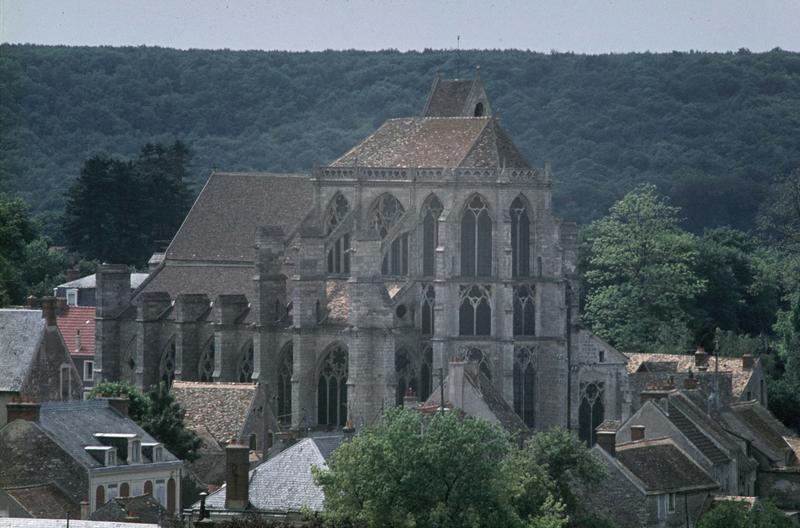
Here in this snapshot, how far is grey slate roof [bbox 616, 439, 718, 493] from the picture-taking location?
7919cm

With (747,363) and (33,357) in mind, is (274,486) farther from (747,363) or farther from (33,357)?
(747,363)

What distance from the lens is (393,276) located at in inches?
3959

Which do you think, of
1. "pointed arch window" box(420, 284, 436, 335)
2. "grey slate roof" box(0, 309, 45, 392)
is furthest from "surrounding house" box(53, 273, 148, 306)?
"grey slate roof" box(0, 309, 45, 392)

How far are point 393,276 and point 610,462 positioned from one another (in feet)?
→ 76.4

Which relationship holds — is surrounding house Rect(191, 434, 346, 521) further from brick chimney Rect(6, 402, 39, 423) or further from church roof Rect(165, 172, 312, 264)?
church roof Rect(165, 172, 312, 264)

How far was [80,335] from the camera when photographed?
11350 centimetres

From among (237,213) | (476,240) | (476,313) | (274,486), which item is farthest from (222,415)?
(237,213)

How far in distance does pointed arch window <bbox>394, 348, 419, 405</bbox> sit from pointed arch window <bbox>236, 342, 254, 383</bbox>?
6.50 m

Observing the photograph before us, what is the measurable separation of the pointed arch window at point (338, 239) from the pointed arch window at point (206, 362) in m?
5.56

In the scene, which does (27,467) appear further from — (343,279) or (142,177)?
(142,177)

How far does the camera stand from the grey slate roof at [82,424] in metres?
70.5

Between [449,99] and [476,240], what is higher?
[449,99]

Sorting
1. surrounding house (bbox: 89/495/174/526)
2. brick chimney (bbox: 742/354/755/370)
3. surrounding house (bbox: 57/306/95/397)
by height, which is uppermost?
surrounding house (bbox: 57/306/95/397)

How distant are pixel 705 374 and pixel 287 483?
110 feet
